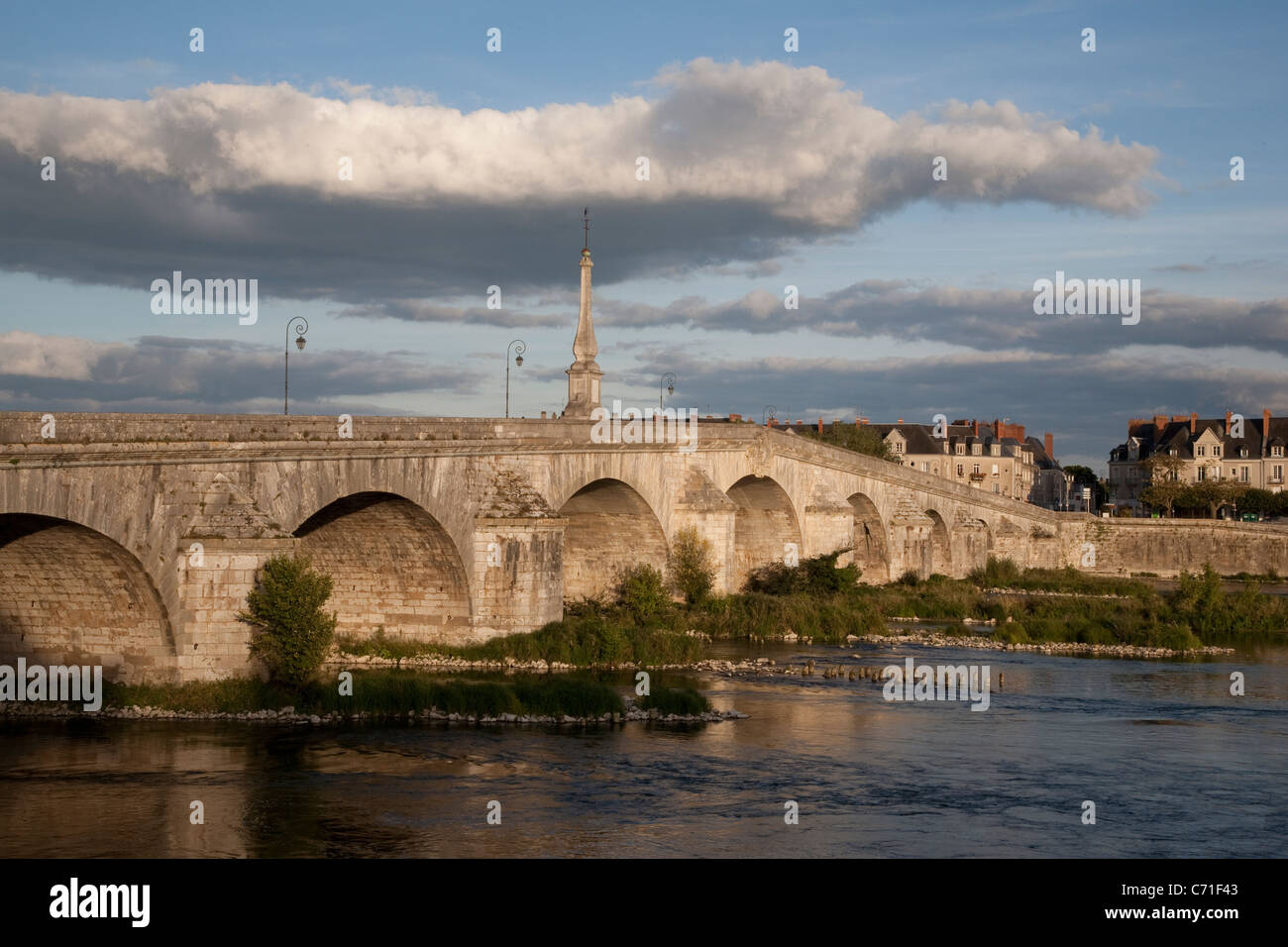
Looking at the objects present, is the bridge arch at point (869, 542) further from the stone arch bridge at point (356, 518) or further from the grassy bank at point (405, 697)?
the grassy bank at point (405, 697)

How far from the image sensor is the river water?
17.7m

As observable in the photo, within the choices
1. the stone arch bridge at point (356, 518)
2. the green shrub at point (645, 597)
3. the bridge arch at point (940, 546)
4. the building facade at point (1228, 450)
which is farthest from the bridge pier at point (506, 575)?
the building facade at point (1228, 450)

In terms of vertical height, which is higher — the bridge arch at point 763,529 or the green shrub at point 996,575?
the bridge arch at point 763,529

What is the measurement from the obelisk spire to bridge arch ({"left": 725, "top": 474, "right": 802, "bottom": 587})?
12690mm

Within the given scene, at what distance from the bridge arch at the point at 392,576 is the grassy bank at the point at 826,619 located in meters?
0.53

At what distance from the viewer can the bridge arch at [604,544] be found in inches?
1737

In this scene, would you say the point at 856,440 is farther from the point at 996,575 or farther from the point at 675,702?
the point at 675,702

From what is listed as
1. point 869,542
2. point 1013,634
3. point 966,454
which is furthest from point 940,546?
point 966,454

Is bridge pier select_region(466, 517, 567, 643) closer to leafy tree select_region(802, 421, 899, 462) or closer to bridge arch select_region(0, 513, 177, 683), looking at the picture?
bridge arch select_region(0, 513, 177, 683)
